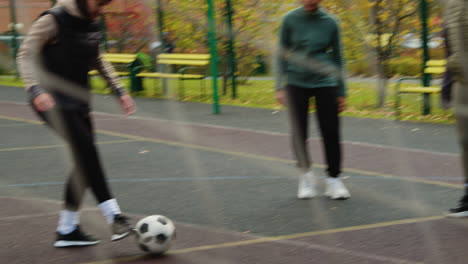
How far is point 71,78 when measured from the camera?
189 inches

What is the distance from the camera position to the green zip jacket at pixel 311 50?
239 inches

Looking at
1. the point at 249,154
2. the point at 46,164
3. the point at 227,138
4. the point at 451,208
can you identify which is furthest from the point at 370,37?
the point at 451,208

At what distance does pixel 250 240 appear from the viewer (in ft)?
16.8

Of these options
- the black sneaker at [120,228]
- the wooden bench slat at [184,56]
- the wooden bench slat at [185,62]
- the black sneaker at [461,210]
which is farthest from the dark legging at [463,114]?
the wooden bench slat at [184,56]

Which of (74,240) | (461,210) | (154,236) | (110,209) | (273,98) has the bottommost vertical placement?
(273,98)

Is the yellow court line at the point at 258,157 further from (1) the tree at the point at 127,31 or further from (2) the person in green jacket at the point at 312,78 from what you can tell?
(1) the tree at the point at 127,31

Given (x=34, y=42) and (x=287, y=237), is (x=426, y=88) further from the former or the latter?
(x=34, y=42)

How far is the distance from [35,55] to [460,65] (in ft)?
8.98

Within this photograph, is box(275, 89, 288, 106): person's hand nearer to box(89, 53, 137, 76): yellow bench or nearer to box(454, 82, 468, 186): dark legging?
box(454, 82, 468, 186): dark legging

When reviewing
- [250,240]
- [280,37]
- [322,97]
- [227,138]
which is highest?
[280,37]

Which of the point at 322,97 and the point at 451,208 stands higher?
the point at 322,97

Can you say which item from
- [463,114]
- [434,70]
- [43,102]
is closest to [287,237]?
[463,114]

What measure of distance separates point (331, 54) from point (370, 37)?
6.63 m

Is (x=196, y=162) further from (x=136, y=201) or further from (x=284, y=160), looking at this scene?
(x=136, y=201)
